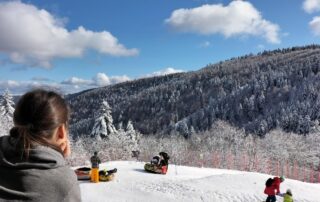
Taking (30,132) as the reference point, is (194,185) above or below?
below

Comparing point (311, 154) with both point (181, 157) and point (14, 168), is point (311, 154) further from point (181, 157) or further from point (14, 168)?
point (14, 168)

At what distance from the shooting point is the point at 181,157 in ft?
244

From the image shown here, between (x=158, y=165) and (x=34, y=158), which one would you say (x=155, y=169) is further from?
(x=34, y=158)

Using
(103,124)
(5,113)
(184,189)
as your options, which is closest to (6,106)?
(5,113)

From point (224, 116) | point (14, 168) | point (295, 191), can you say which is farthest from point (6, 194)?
point (224, 116)

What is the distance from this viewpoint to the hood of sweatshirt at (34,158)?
256 cm

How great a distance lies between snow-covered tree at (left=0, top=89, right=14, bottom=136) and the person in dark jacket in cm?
4411

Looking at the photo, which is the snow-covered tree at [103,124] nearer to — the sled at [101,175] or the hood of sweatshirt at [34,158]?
the sled at [101,175]

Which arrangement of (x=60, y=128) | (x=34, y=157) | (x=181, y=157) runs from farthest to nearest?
(x=181, y=157) < (x=60, y=128) < (x=34, y=157)

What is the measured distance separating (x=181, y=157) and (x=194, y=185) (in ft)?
174

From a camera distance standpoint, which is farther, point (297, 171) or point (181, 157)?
point (181, 157)

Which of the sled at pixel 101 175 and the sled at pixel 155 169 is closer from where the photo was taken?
the sled at pixel 101 175

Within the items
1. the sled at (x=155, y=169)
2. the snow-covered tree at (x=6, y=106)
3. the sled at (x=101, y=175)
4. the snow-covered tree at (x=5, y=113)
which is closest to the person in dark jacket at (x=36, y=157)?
the sled at (x=101, y=175)

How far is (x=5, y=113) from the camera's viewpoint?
51469 mm
